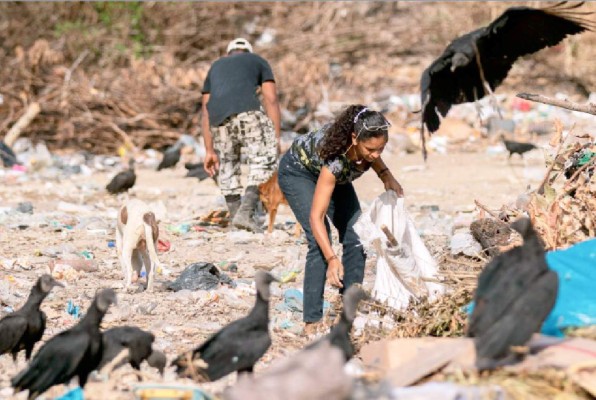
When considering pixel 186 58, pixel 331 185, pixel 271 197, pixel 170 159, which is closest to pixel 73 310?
pixel 331 185

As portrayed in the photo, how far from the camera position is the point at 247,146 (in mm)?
9320

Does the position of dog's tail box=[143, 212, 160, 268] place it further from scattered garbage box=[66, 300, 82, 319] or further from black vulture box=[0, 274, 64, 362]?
black vulture box=[0, 274, 64, 362]

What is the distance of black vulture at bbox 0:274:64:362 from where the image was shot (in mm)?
4949

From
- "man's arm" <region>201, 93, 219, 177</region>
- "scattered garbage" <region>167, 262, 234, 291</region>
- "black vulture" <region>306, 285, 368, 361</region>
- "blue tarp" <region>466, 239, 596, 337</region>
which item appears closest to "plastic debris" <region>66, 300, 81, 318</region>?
"scattered garbage" <region>167, 262, 234, 291</region>

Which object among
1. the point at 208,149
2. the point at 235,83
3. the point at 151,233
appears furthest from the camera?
the point at 208,149

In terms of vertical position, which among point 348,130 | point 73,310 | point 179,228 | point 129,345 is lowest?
point 179,228

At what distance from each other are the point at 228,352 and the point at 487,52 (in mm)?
4838

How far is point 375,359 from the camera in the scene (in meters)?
4.59

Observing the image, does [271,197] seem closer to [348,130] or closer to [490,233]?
[490,233]

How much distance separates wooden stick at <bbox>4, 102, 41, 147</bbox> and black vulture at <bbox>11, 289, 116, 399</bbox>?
36.8 feet

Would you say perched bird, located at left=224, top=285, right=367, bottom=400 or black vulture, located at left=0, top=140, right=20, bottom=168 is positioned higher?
perched bird, located at left=224, top=285, right=367, bottom=400

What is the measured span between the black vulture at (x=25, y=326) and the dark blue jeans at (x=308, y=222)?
1347 mm

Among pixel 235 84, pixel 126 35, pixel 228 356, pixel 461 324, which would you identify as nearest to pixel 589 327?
pixel 461 324

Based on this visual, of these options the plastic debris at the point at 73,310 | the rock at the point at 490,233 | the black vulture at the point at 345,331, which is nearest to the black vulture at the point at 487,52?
the rock at the point at 490,233
